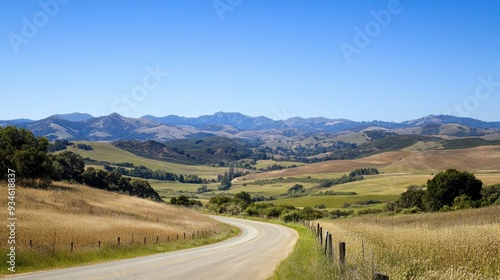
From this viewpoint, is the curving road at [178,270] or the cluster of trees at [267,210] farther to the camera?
the cluster of trees at [267,210]

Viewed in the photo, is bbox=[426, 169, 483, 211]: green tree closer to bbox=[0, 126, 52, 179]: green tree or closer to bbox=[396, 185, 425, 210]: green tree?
bbox=[396, 185, 425, 210]: green tree

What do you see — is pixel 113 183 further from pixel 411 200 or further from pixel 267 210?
pixel 411 200

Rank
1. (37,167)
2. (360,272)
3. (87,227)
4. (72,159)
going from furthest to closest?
(72,159), (37,167), (87,227), (360,272)

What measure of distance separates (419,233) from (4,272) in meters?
15.3

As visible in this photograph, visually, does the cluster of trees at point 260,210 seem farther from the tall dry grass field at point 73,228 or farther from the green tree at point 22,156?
the green tree at point 22,156

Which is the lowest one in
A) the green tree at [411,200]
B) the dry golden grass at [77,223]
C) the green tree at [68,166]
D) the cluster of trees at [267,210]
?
the cluster of trees at [267,210]

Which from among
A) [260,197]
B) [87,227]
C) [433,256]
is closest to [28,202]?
[87,227]

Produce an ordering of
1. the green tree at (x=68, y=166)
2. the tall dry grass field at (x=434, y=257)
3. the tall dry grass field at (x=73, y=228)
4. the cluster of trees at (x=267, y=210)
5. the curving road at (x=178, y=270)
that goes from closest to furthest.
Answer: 1. the tall dry grass field at (x=434, y=257)
2. the curving road at (x=178, y=270)
3. the tall dry grass field at (x=73, y=228)
4. the cluster of trees at (x=267, y=210)
5. the green tree at (x=68, y=166)

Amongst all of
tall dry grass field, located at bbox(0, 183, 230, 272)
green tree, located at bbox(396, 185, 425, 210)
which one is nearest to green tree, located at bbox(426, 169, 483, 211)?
green tree, located at bbox(396, 185, 425, 210)

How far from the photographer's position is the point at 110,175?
10312 centimetres

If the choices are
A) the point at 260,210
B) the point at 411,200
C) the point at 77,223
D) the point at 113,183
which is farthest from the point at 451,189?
the point at 113,183

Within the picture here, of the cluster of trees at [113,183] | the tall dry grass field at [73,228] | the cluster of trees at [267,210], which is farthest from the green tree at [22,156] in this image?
the cluster of trees at [267,210]

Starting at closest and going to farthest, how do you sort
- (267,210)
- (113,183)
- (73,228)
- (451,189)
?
1. (73,228)
2. (451,189)
3. (267,210)
4. (113,183)

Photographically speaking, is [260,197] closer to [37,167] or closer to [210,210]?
[210,210]
